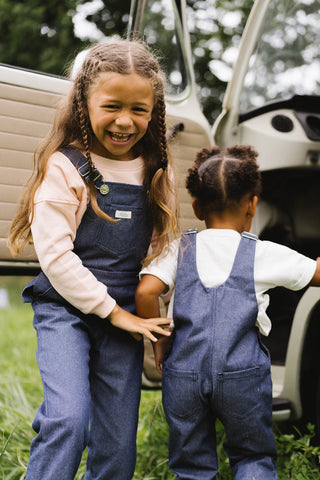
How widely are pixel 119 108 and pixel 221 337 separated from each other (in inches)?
30.0

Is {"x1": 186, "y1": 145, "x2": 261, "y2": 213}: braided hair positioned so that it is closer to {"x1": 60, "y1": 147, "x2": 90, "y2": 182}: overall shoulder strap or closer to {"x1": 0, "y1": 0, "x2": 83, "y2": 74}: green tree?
{"x1": 60, "y1": 147, "x2": 90, "y2": 182}: overall shoulder strap

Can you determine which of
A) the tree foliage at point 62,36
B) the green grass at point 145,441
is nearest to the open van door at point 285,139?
the green grass at point 145,441

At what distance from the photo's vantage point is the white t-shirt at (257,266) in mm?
1782

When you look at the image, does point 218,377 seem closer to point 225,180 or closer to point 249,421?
point 249,421

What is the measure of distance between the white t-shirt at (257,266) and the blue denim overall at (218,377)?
0.03m

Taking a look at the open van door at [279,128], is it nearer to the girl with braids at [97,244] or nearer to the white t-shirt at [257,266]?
the white t-shirt at [257,266]

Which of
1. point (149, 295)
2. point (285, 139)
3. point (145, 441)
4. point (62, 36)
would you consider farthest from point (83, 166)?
point (62, 36)

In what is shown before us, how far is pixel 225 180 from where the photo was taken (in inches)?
74.0

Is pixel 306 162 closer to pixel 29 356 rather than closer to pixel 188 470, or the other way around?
pixel 188 470

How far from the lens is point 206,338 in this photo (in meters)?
1.74

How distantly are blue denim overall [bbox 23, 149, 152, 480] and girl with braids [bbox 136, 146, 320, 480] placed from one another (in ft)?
0.36

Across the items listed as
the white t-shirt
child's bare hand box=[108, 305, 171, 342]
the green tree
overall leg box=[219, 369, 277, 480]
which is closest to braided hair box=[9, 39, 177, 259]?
the white t-shirt

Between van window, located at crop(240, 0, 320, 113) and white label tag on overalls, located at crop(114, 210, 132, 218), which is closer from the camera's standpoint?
white label tag on overalls, located at crop(114, 210, 132, 218)

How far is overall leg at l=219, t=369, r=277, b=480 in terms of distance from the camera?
5.70ft
